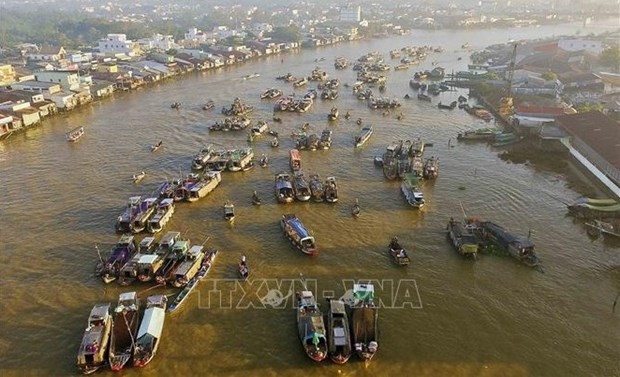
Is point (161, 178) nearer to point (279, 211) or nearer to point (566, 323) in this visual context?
point (279, 211)

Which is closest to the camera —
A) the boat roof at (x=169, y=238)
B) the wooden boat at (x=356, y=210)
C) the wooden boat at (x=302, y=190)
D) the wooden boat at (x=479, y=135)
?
the boat roof at (x=169, y=238)

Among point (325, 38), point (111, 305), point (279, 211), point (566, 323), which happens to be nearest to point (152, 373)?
point (111, 305)

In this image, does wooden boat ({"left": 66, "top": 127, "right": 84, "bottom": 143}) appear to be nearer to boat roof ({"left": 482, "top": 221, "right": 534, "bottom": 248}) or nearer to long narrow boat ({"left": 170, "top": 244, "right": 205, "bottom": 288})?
long narrow boat ({"left": 170, "top": 244, "right": 205, "bottom": 288})

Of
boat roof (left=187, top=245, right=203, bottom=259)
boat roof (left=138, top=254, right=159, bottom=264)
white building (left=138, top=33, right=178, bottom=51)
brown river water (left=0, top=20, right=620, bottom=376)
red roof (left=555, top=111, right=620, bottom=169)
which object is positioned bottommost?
brown river water (left=0, top=20, right=620, bottom=376)

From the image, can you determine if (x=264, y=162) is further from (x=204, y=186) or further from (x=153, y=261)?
(x=153, y=261)

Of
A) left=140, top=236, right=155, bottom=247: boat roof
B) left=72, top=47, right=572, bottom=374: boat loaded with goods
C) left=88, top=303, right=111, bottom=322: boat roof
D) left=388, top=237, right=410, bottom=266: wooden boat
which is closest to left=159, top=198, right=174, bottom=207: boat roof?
left=72, top=47, right=572, bottom=374: boat loaded with goods

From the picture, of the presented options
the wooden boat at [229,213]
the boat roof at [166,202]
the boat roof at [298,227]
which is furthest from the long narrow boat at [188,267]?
the boat roof at [166,202]

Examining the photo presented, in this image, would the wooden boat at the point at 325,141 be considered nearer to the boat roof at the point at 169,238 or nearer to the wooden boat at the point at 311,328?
the boat roof at the point at 169,238
